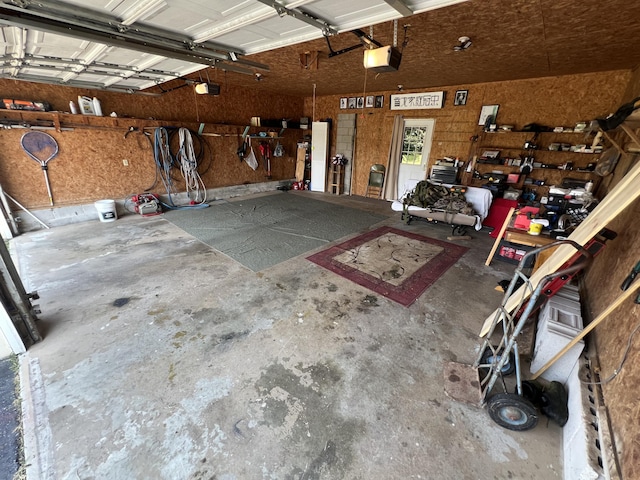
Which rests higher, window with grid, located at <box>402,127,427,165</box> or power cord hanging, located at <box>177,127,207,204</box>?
window with grid, located at <box>402,127,427,165</box>

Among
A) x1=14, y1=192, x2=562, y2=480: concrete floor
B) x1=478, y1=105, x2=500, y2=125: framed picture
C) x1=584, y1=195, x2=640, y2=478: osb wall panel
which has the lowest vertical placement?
x1=14, y1=192, x2=562, y2=480: concrete floor

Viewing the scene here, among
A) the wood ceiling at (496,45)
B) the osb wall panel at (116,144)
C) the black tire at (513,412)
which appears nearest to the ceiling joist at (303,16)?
the wood ceiling at (496,45)

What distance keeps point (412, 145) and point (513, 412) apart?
6.31 m

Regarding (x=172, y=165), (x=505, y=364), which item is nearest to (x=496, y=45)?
(x=505, y=364)

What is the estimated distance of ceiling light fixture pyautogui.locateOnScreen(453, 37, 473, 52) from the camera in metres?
3.01

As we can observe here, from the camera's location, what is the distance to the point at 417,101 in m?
6.23

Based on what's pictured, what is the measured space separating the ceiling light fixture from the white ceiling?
1672 millimetres

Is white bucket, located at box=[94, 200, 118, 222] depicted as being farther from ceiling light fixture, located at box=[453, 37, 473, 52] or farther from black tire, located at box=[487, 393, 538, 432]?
black tire, located at box=[487, 393, 538, 432]

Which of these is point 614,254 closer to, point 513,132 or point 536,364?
point 536,364

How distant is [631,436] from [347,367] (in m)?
1.43

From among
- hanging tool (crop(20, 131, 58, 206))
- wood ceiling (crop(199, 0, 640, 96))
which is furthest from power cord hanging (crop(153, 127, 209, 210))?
wood ceiling (crop(199, 0, 640, 96))

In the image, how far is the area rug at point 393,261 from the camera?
3076 mm

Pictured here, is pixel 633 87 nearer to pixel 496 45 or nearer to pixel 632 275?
pixel 496 45

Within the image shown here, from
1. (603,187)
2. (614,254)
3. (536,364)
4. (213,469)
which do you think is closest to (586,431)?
(536,364)
